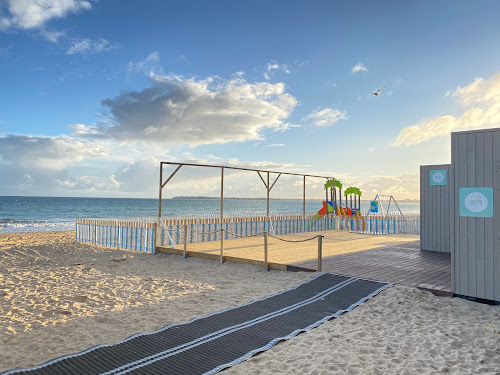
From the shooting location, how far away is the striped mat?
13.3ft

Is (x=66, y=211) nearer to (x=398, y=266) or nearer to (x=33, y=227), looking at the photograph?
(x=33, y=227)

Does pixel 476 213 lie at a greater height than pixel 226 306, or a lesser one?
greater

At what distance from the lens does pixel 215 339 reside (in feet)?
15.9

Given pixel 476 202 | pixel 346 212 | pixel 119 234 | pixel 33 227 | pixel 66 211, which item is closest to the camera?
pixel 476 202

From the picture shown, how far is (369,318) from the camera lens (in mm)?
5828

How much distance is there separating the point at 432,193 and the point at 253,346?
385 inches

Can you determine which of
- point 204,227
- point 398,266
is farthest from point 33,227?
point 398,266

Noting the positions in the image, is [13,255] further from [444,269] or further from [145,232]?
[444,269]

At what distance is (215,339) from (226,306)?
160 cm

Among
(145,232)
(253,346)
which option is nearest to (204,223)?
(145,232)

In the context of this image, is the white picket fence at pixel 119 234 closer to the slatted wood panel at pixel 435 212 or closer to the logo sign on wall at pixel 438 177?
the slatted wood panel at pixel 435 212

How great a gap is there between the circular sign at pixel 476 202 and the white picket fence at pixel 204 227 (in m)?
5.59

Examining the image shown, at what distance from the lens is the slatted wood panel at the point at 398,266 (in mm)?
7703

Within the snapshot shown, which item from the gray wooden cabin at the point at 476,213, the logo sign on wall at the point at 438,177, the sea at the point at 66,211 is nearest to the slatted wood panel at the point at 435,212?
the logo sign on wall at the point at 438,177
